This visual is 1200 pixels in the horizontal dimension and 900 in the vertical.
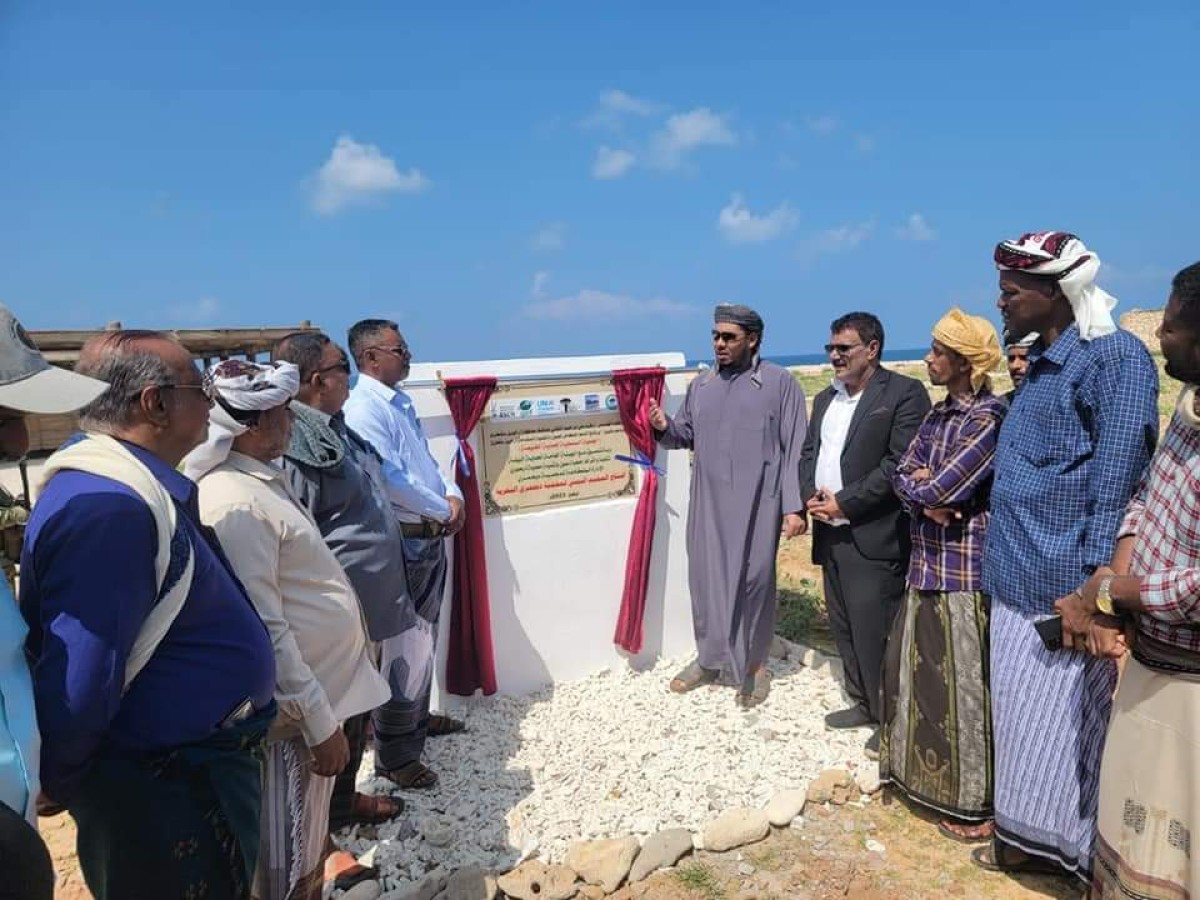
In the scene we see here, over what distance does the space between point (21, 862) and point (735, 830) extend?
2.69 metres

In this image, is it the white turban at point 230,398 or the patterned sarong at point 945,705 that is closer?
the white turban at point 230,398

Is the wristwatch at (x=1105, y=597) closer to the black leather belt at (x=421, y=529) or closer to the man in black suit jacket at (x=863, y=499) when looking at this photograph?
the man in black suit jacket at (x=863, y=499)

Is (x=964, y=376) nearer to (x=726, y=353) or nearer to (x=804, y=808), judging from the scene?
(x=726, y=353)

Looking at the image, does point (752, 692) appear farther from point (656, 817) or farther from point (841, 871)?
point (841, 871)

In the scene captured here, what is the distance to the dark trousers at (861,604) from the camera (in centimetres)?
382

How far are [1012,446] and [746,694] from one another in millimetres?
2266

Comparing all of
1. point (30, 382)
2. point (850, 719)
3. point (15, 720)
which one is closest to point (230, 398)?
point (30, 382)

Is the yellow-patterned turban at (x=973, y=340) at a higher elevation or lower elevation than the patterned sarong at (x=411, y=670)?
higher

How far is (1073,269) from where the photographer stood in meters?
2.57

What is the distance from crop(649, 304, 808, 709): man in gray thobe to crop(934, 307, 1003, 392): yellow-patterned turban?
1.15 meters

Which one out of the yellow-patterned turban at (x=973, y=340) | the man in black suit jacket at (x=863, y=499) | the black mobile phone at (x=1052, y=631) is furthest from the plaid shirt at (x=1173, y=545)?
the man in black suit jacket at (x=863, y=499)

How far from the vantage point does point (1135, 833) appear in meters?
2.18

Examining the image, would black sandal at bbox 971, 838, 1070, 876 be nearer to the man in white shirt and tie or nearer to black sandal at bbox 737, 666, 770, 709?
black sandal at bbox 737, 666, 770, 709

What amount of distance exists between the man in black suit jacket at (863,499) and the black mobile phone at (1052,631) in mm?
1148
